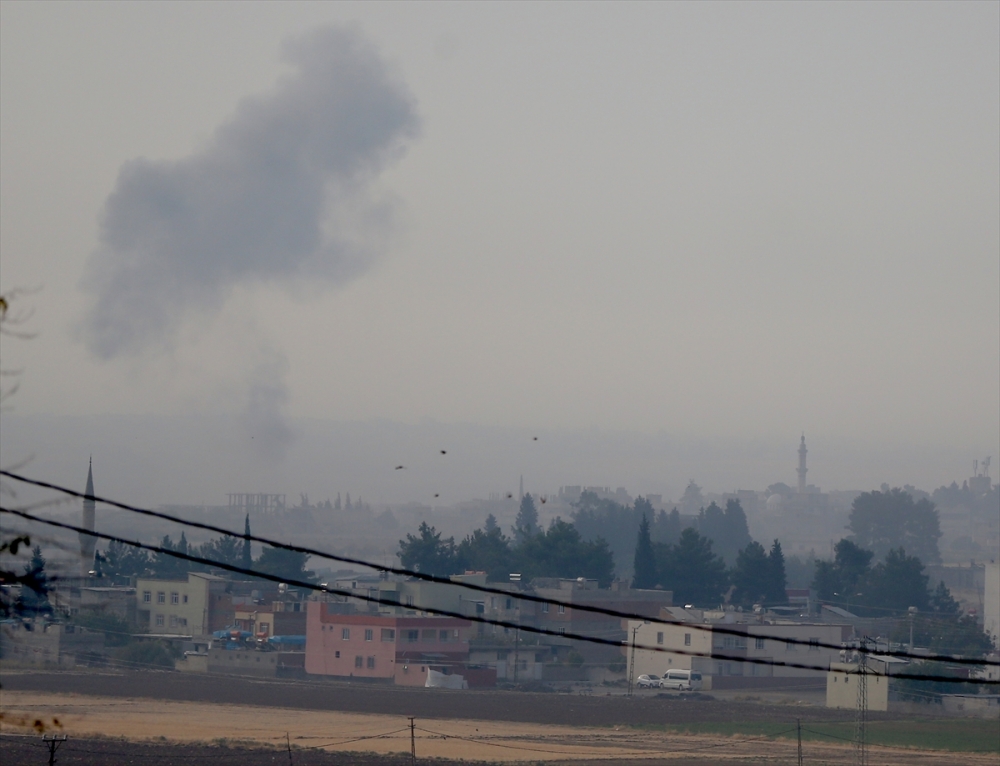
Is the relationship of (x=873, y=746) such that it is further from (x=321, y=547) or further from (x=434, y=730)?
(x=321, y=547)

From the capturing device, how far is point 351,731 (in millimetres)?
44594

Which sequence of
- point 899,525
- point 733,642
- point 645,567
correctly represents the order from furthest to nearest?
point 899,525 → point 645,567 → point 733,642

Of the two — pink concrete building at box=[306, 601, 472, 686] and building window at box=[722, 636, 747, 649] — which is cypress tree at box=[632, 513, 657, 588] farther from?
pink concrete building at box=[306, 601, 472, 686]

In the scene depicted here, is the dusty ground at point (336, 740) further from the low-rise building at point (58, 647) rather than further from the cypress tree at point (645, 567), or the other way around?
the cypress tree at point (645, 567)

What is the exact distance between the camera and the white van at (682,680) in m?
61.1

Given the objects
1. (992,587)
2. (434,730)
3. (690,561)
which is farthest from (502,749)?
(690,561)

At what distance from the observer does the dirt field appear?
125 feet

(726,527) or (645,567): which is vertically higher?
(726,527)

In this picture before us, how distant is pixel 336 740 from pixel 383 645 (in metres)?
19.9

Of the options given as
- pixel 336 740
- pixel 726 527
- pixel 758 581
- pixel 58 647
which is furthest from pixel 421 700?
pixel 726 527

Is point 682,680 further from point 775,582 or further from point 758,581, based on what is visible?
point 775,582

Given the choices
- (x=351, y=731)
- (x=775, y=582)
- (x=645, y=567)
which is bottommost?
(x=351, y=731)

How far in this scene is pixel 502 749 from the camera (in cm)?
4088

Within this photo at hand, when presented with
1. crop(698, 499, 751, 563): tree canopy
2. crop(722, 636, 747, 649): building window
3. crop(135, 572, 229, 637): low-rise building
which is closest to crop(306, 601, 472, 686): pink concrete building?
crop(135, 572, 229, 637): low-rise building
